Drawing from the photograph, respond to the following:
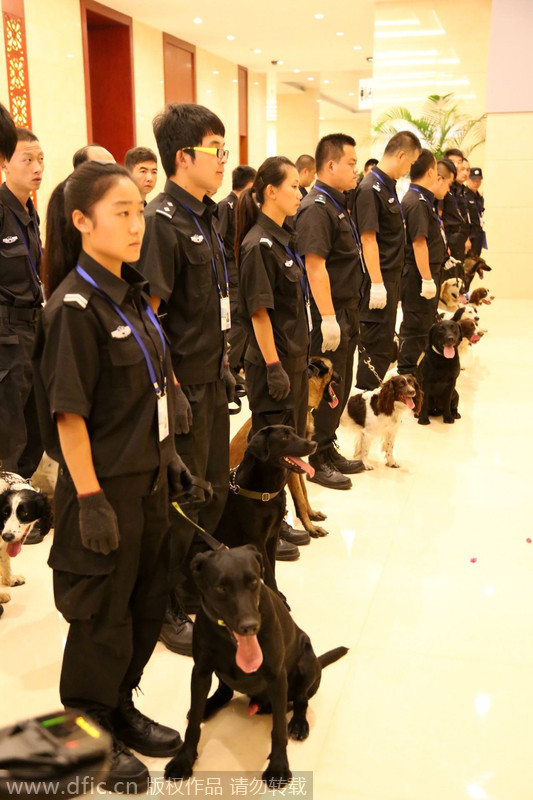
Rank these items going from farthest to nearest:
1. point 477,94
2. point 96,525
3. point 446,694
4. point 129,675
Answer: point 477,94
point 446,694
point 129,675
point 96,525

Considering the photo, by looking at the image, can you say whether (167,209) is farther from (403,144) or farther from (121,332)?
(403,144)

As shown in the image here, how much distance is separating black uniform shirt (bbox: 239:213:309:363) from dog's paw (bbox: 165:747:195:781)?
1.82m

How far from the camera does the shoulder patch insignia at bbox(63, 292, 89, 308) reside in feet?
5.94

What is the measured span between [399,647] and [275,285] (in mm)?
1599

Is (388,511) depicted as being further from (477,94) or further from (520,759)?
(477,94)

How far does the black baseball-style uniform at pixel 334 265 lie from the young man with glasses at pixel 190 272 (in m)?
1.34

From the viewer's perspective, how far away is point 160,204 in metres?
2.62

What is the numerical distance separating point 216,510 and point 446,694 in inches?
39.9

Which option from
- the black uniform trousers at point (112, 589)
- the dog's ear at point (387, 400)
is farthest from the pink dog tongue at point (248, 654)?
the dog's ear at point (387, 400)

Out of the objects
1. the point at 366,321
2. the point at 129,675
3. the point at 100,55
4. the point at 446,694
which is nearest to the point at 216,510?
the point at 129,675

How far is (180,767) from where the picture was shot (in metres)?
2.08

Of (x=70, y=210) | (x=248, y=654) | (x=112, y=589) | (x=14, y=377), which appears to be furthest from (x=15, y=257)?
(x=248, y=654)

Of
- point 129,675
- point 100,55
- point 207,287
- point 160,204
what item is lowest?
point 129,675

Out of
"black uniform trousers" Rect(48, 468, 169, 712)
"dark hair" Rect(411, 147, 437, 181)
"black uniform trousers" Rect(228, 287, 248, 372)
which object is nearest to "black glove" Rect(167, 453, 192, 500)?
"black uniform trousers" Rect(48, 468, 169, 712)
